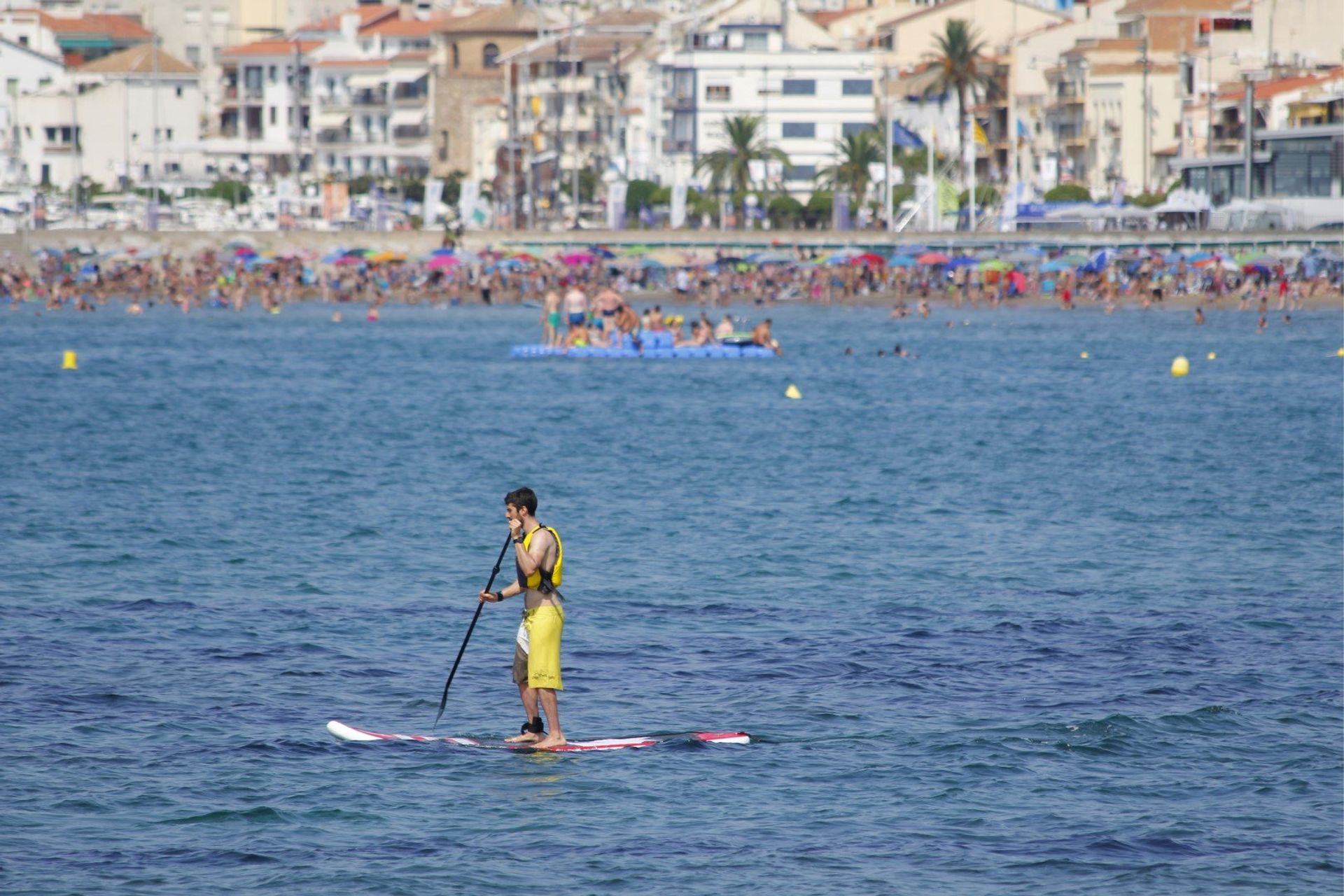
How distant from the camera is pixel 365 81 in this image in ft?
426

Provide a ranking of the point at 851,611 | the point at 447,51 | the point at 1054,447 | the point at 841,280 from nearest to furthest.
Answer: the point at 851,611 → the point at 1054,447 → the point at 841,280 → the point at 447,51

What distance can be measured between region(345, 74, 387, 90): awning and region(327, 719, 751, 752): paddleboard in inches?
4727

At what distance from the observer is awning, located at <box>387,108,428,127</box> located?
127 metres

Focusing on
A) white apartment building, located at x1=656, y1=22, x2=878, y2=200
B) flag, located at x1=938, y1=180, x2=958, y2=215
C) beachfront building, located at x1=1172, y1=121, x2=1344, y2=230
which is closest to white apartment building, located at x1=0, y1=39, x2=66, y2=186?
white apartment building, located at x1=656, y1=22, x2=878, y2=200

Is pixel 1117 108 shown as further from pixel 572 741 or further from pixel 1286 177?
pixel 572 741

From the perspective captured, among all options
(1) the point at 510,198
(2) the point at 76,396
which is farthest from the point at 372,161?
(2) the point at 76,396

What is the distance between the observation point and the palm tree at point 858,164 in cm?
10150

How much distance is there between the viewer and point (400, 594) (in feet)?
61.0

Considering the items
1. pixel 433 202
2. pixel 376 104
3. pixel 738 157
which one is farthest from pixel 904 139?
pixel 376 104

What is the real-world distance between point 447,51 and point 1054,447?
98681 millimetres

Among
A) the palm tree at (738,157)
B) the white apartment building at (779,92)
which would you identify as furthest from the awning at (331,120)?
the palm tree at (738,157)

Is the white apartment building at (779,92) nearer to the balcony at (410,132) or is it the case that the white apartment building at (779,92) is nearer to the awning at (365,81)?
the balcony at (410,132)

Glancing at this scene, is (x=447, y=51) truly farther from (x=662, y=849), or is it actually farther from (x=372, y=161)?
(x=662, y=849)

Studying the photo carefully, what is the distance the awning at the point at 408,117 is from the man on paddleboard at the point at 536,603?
4644 inches
